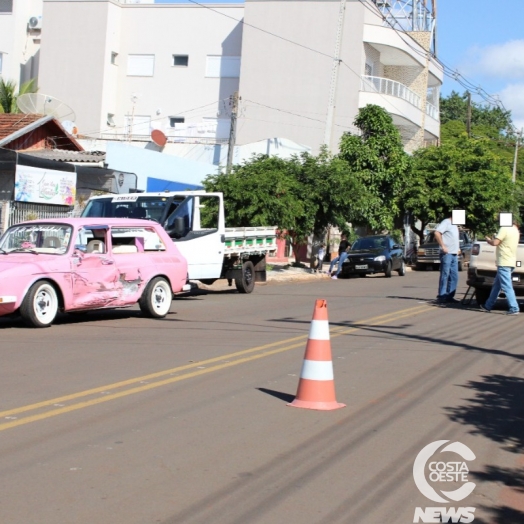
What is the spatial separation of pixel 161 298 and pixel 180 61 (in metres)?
41.1

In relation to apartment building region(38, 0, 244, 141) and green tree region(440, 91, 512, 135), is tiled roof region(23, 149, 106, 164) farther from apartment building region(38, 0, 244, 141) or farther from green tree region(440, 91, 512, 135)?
green tree region(440, 91, 512, 135)

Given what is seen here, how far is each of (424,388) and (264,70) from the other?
139 ft

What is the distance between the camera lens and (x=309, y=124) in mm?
49000

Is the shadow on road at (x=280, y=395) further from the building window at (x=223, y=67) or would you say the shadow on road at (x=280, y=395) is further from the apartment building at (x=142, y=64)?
the building window at (x=223, y=67)

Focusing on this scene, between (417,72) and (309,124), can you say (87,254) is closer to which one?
(309,124)

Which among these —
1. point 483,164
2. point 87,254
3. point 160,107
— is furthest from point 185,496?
point 160,107

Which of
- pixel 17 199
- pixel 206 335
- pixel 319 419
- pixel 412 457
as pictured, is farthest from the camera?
pixel 17 199

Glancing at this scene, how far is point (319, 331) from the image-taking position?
8.09 metres

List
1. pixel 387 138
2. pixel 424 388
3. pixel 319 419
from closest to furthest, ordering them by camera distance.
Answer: pixel 319 419 → pixel 424 388 → pixel 387 138

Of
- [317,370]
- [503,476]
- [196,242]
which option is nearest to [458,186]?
[196,242]

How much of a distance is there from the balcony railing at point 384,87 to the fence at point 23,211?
25.8m

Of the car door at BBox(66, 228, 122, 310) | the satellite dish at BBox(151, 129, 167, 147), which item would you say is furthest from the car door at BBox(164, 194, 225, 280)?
the satellite dish at BBox(151, 129, 167, 147)

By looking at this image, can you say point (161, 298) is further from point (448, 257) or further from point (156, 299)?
point (448, 257)

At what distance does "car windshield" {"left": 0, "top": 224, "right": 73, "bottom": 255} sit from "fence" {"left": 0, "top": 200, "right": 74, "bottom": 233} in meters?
8.45
